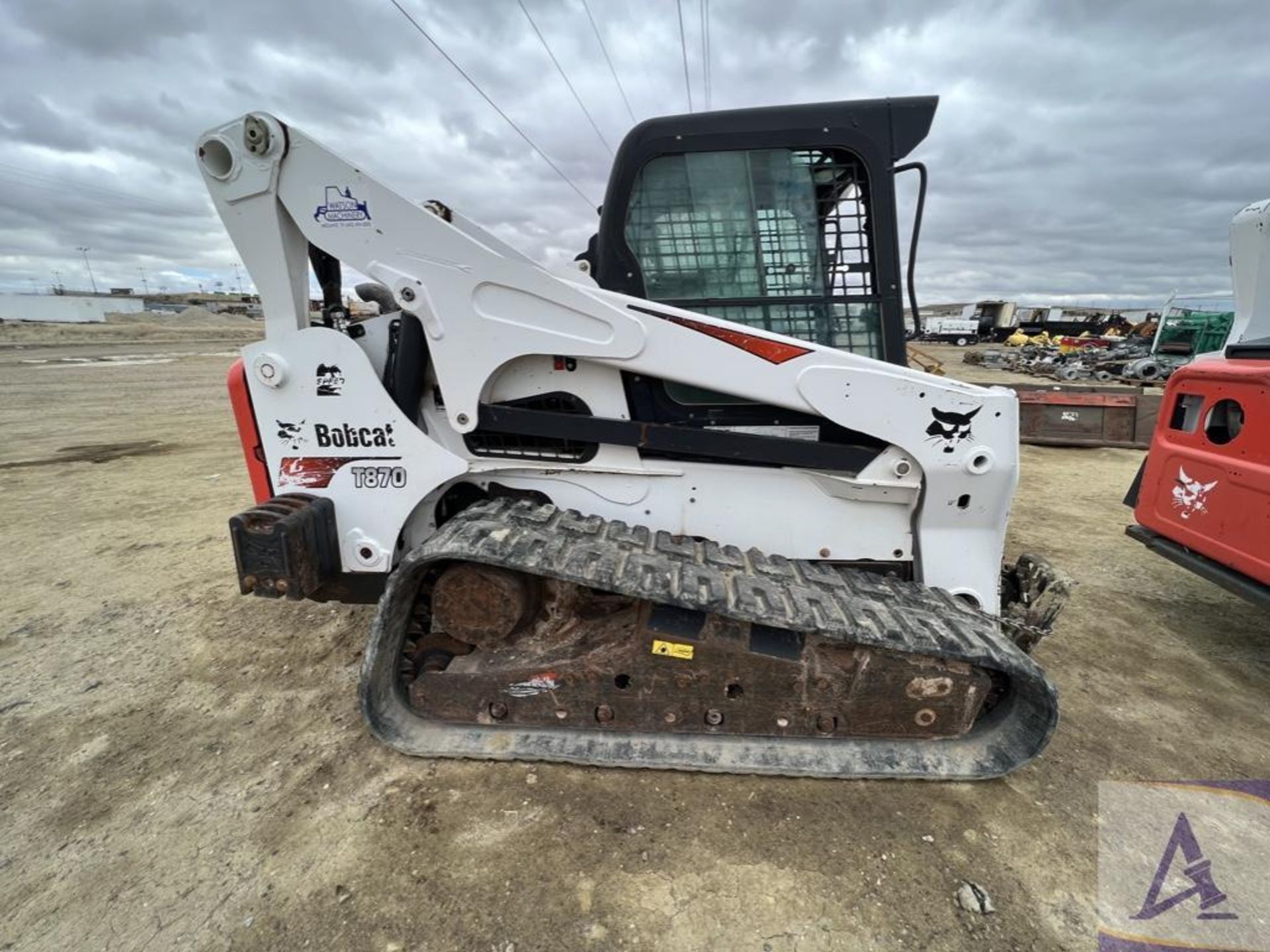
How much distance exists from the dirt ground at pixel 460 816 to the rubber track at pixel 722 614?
8 cm

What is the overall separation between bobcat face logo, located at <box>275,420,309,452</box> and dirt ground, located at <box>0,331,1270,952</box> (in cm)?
118

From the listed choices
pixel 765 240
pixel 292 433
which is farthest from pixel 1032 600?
pixel 292 433

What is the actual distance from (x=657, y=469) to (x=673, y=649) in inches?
30.0

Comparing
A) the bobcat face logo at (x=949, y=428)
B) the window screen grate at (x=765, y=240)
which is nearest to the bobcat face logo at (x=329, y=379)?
the window screen grate at (x=765, y=240)

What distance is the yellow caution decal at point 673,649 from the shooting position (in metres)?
2.23

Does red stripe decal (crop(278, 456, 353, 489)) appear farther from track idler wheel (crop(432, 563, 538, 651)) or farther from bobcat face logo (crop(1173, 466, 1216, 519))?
bobcat face logo (crop(1173, 466, 1216, 519))

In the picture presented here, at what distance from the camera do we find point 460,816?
6.86 feet

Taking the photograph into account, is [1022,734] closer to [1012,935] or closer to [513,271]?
[1012,935]

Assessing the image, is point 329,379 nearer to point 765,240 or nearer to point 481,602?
point 481,602

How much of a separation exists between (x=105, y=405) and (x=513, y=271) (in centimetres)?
1324

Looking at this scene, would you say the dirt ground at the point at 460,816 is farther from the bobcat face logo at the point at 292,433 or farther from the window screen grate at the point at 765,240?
the window screen grate at the point at 765,240

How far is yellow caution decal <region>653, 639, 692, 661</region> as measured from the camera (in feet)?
7.30

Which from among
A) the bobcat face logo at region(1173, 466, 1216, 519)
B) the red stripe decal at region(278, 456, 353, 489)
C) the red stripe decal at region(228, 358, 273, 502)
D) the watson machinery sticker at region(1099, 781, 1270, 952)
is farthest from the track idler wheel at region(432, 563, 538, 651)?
the bobcat face logo at region(1173, 466, 1216, 519)

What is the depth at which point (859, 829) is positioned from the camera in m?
2.05
